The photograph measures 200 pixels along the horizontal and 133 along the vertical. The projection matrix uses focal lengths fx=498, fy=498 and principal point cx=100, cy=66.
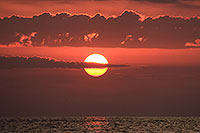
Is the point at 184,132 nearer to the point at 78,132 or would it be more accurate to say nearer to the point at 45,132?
the point at 78,132

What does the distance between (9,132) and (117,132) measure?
28018mm

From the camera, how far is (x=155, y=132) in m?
127

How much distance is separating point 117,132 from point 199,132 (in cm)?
2116

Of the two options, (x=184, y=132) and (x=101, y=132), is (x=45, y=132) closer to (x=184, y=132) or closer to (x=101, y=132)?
(x=101, y=132)

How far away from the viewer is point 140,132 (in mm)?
127875

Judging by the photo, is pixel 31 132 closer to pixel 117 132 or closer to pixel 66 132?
pixel 66 132

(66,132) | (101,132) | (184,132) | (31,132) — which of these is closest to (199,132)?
(184,132)

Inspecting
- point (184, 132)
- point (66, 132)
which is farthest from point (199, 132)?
point (66, 132)

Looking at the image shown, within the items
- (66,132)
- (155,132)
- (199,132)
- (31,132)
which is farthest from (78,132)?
(199,132)

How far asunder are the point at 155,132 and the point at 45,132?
2807cm

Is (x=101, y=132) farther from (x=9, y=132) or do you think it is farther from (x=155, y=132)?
(x=9, y=132)

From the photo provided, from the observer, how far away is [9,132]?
12850 cm

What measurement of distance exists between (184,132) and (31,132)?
130ft

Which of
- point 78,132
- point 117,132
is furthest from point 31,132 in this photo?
point 117,132
